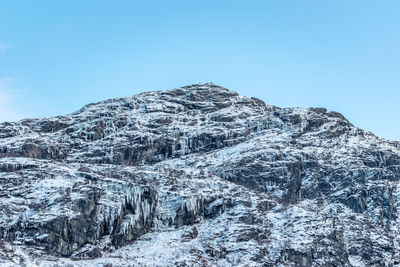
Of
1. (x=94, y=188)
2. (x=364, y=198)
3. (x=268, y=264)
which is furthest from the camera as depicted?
(x=364, y=198)

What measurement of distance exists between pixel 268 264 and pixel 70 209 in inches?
1856

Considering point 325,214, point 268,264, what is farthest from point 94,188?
point 325,214

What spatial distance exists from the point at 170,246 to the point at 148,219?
14.2m

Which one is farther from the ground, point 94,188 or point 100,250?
point 94,188

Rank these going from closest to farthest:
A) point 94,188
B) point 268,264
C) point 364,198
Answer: point 268,264
point 94,188
point 364,198

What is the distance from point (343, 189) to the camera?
654 feet

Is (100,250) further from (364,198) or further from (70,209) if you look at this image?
(364,198)

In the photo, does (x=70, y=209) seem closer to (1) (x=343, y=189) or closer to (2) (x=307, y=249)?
(2) (x=307, y=249)

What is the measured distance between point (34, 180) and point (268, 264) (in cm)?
6306

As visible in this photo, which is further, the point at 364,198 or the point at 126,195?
the point at 364,198

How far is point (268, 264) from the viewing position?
6388 inches

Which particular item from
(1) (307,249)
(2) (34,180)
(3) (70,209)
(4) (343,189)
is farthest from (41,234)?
(4) (343,189)

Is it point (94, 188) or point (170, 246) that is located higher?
point (94, 188)

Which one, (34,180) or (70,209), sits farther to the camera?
(34,180)
